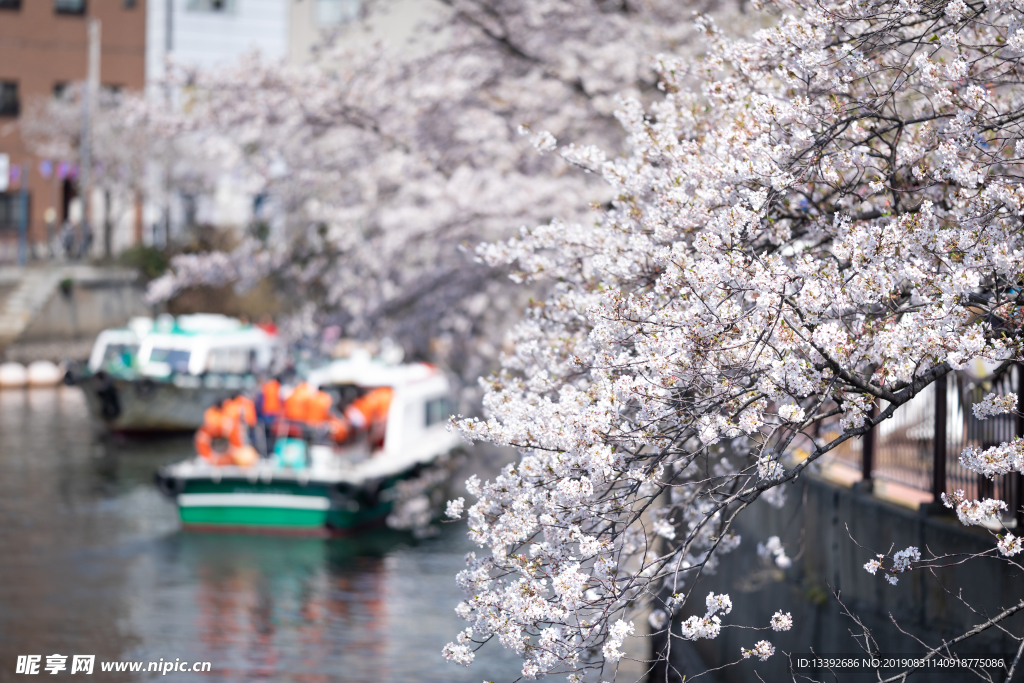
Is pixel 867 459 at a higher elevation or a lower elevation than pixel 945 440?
lower

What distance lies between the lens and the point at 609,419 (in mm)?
4918

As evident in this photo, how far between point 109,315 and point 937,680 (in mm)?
39599

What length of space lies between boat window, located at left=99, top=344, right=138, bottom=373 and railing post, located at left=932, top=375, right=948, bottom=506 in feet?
81.9

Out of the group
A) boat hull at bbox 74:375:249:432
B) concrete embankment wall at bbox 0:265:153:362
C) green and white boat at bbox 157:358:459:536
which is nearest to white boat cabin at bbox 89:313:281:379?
boat hull at bbox 74:375:249:432

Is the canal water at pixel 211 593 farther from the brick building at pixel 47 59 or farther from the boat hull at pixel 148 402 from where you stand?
the brick building at pixel 47 59

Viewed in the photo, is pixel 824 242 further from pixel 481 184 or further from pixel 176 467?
pixel 176 467

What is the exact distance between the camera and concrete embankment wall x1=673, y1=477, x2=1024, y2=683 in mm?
6355

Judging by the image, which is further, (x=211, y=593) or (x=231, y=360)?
(x=231, y=360)

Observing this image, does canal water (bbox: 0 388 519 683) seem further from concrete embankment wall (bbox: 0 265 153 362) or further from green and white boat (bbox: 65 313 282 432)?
concrete embankment wall (bbox: 0 265 153 362)

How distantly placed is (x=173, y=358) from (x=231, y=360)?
→ 1383mm

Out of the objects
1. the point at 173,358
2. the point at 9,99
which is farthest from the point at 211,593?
the point at 9,99

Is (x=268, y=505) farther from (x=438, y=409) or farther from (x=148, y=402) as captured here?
(x=148, y=402)

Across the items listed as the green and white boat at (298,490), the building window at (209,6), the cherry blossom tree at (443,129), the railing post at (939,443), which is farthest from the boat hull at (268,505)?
the building window at (209,6)

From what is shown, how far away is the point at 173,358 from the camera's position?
29.7 meters
